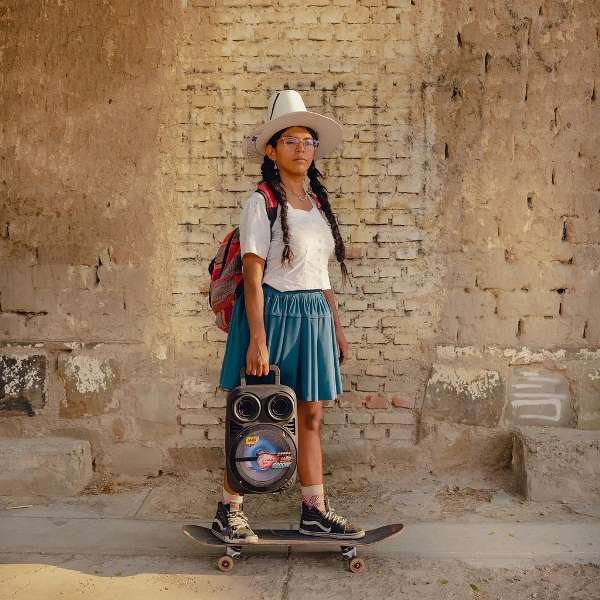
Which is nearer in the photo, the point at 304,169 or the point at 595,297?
the point at 304,169

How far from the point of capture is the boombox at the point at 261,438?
2.61 metres

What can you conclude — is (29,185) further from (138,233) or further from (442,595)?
(442,595)

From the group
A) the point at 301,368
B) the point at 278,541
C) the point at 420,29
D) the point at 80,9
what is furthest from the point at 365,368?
the point at 80,9

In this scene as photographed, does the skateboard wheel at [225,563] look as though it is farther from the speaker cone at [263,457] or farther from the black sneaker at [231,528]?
the speaker cone at [263,457]

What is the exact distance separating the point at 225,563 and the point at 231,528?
0.14 m

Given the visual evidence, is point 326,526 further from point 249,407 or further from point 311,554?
point 249,407

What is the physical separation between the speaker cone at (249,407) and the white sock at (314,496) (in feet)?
1.50

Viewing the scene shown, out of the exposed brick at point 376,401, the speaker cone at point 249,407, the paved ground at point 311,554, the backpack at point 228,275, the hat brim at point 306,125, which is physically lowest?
the paved ground at point 311,554

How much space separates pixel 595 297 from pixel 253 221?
2.01 metres

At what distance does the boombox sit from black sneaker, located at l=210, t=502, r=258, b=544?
218 millimetres

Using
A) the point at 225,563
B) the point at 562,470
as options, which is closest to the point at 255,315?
the point at 225,563

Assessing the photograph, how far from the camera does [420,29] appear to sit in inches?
140

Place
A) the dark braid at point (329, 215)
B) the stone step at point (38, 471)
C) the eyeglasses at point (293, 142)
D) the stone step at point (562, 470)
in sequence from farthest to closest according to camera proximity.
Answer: the stone step at point (38, 471) < the stone step at point (562, 470) < the dark braid at point (329, 215) < the eyeglasses at point (293, 142)

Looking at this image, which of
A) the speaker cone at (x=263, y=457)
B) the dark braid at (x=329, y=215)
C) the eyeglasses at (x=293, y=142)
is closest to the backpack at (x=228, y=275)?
the eyeglasses at (x=293, y=142)
